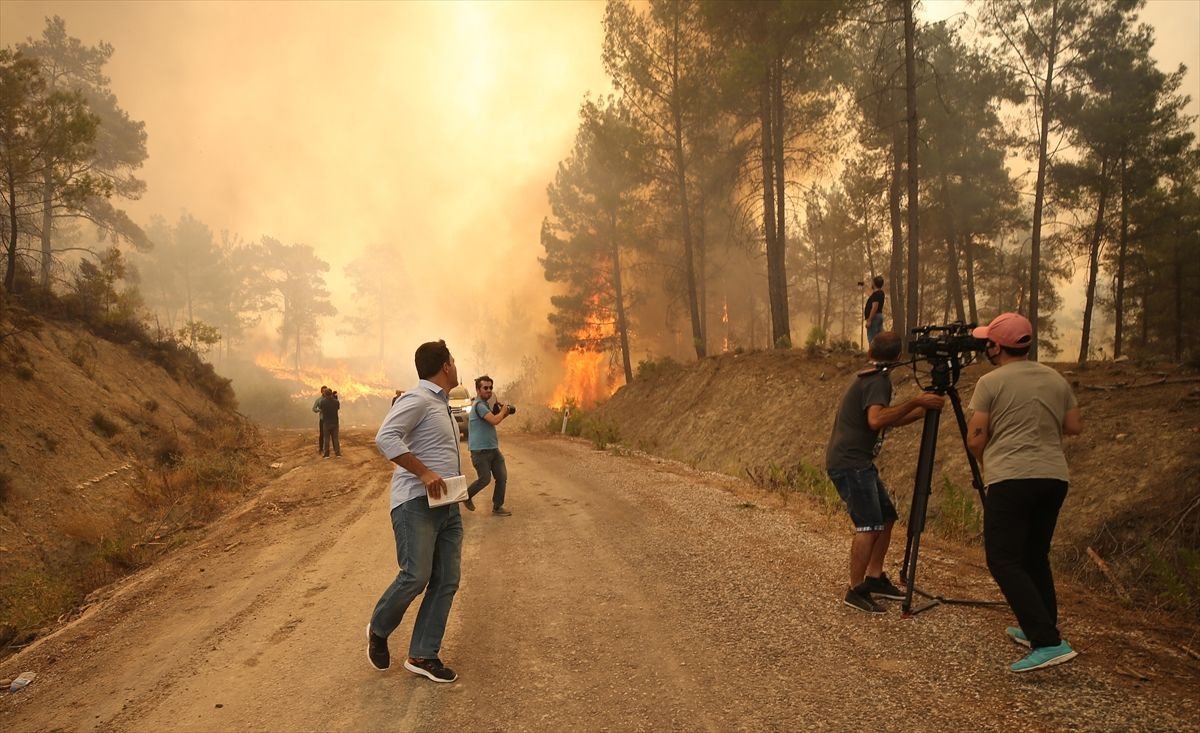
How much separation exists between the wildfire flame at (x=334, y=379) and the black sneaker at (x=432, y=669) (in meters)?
50.4

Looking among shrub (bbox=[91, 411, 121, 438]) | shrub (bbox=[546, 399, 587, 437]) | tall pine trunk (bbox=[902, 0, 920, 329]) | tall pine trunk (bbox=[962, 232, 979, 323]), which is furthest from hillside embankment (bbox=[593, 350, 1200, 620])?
shrub (bbox=[91, 411, 121, 438])

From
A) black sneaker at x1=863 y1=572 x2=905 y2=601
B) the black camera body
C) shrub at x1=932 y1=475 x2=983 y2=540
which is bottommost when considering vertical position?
shrub at x1=932 y1=475 x2=983 y2=540

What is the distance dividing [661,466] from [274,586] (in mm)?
8937

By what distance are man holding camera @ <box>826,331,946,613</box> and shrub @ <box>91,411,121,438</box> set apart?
15149 millimetres

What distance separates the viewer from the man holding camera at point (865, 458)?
180 inches

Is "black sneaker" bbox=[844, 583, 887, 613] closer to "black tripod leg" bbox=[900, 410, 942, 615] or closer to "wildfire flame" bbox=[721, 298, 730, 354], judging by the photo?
"black tripod leg" bbox=[900, 410, 942, 615]

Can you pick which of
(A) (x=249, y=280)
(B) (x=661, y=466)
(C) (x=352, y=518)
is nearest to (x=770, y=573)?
(C) (x=352, y=518)

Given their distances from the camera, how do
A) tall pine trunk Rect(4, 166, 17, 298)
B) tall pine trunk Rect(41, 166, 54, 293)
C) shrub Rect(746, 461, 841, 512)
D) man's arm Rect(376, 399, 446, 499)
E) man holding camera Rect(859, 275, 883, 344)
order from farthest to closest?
tall pine trunk Rect(41, 166, 54, 293) → tall pine trunk Rect(4, 166, 17, 298) → shrub Rect(746, 461, 841, 512) → man holding camera Rect(859, 275, 883, 344) → man's arm Rect(376, 399, 446, 499)

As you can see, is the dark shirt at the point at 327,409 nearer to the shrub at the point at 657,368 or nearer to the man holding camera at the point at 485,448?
the man holding camera at the point at 485,448

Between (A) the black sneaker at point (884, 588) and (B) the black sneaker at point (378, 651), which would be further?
(A) the black sneaker at point (884, 588)

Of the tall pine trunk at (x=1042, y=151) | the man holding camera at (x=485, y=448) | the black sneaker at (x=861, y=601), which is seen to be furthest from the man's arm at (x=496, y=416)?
the tall pine trunk at (x=1042, y=151)

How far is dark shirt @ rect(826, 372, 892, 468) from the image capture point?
181 inches

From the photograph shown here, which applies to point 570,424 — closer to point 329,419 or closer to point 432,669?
point 329,419

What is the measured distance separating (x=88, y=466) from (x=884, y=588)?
1384 cm
